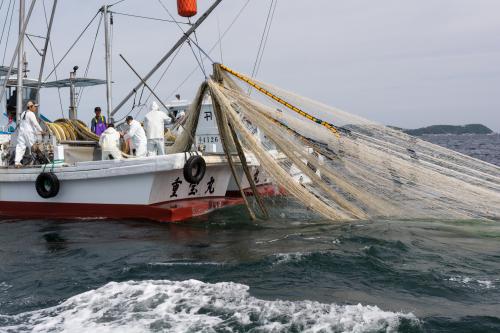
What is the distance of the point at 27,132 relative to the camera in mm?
14016

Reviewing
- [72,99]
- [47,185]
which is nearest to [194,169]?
[47,185]

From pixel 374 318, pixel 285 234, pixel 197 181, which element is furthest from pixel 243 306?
pixel 197 181

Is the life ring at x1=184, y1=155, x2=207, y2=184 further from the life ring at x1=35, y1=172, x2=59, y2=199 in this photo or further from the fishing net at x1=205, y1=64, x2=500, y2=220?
the life ring at x1=35, y1=172, x2=59, y2=199

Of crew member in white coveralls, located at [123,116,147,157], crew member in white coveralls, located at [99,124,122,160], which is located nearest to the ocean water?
crew member in white coveralls, located at [99,124,122,160]

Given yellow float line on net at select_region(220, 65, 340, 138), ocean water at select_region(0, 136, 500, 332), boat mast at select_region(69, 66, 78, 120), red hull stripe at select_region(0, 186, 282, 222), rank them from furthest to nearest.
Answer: boat mast at select_region(69, 66, 78, 120) < red hull stripe at select_region(0, 186, 282, 222) < yellow float line on net at select_region(220, 65, 340, 138) < ocean water at select_region(0, 136, 500, 332)

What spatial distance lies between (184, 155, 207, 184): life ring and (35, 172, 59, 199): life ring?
3304 millimetres

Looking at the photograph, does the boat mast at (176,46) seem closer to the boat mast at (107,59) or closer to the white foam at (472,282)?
the boat mast at (107,59)

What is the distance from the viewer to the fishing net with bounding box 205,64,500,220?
9227 mm

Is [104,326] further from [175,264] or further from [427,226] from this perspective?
[427,226]

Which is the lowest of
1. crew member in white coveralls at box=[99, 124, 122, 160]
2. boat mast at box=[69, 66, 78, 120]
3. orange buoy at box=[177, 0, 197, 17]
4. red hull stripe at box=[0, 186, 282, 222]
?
red hull stripe at box=[0, 186, 282, 222]

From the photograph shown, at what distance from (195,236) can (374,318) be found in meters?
5.58

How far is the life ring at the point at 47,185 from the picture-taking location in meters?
13.2

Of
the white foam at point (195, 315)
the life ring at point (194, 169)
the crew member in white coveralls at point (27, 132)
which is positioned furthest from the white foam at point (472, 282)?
the crew member in white coveralls at point (27, 132)

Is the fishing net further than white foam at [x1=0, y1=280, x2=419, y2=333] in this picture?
Yes
